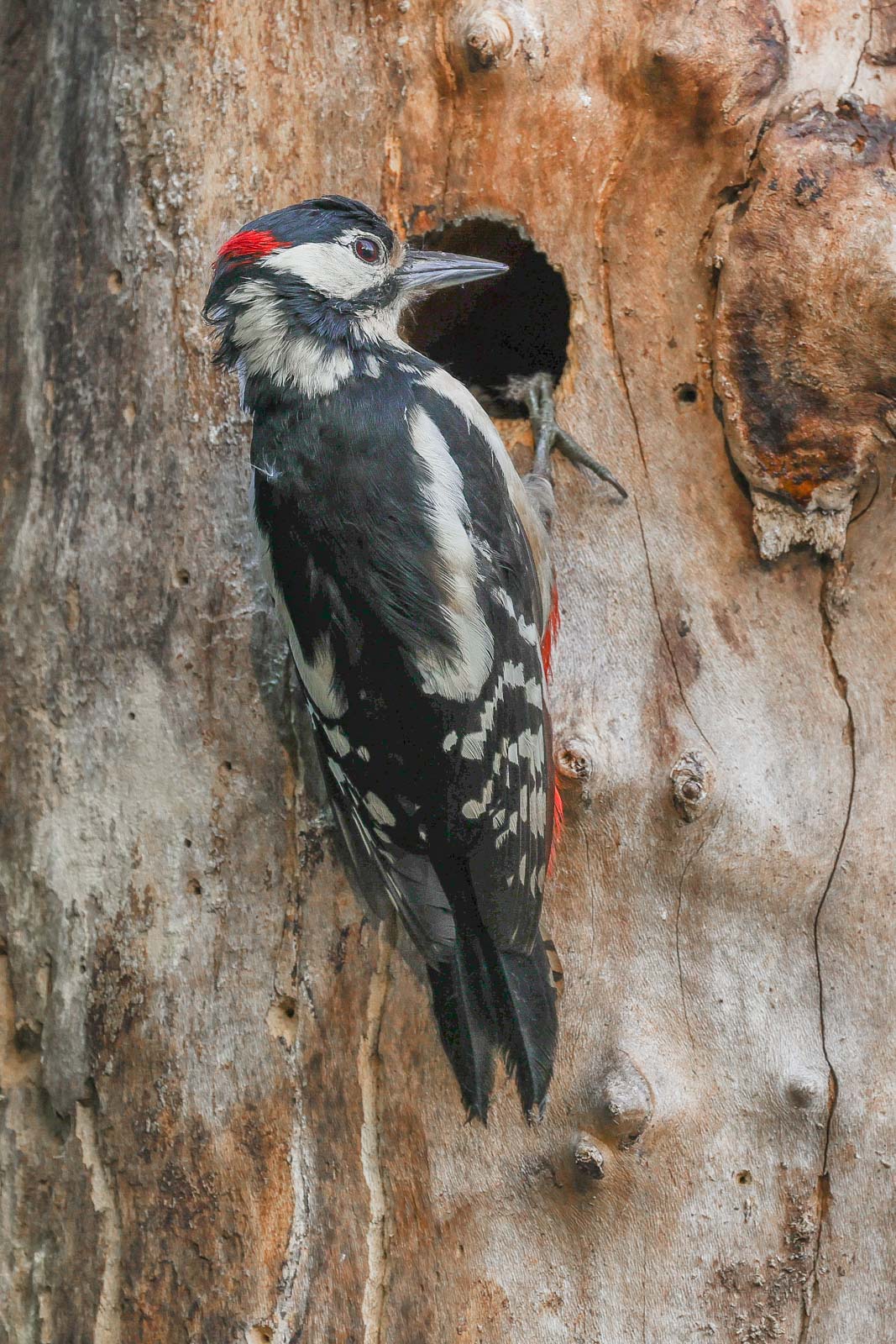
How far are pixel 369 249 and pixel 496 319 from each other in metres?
0.89

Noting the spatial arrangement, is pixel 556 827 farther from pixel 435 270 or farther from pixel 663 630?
pixel 435 270

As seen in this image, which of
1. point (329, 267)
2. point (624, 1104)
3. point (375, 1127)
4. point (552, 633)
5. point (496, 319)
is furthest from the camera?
point (496, 319)

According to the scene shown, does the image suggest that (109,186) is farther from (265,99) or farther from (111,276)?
(265,99)

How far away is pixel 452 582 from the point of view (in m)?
2.26

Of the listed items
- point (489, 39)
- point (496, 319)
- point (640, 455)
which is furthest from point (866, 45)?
point (496, 319)

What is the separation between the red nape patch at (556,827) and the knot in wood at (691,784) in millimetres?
213

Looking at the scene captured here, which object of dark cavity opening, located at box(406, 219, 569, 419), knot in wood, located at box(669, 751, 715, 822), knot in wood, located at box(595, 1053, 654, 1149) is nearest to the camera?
knot in wood, located at box(595, 1053, 654, 1149)

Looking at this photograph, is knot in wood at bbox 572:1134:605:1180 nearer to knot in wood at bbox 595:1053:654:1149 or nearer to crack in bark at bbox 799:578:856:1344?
knot in wood at bbox 595:1053:654:1149

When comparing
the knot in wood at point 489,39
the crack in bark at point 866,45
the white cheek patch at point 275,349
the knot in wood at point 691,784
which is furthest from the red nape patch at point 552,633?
the crack in bark at point 866,45

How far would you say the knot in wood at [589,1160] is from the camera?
7.02 feet

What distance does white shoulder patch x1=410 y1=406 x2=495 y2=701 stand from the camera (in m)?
2.22

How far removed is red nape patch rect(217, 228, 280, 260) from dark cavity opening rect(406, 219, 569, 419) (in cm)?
39

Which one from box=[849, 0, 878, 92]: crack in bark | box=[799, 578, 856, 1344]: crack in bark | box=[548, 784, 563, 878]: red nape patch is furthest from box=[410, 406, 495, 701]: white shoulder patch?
box=[849, 0, 878, 92]: crack in bark

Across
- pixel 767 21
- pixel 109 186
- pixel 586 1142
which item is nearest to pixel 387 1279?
pixel 586 1142
